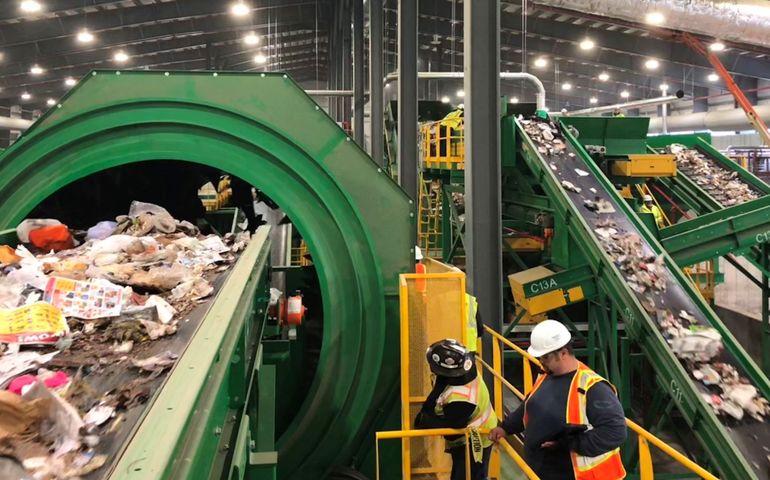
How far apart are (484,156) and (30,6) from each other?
454 inches

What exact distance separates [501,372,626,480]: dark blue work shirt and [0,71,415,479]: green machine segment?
941 mm

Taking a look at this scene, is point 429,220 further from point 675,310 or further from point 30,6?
point 30,6

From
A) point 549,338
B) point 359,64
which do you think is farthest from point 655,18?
point 549,338

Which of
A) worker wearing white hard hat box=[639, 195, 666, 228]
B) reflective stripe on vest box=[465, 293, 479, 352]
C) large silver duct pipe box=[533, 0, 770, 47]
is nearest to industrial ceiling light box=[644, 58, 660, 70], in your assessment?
large silver duct pipe box=[533, 0, 770, 47]

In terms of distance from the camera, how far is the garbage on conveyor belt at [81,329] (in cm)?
109

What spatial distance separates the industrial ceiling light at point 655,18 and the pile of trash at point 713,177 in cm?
180

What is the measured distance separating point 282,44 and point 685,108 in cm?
1509

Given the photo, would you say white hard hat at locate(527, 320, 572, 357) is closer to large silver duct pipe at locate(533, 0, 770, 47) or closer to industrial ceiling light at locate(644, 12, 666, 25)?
large silver duct pipe at locate(533, 0, 770, 47)

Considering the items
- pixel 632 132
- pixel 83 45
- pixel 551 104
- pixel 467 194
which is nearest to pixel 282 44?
pixel 83 45

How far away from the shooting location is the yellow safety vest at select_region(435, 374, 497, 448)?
306 centimetres

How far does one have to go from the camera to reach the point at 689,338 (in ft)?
13.3

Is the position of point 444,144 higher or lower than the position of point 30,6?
lower

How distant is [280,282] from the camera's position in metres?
4.02

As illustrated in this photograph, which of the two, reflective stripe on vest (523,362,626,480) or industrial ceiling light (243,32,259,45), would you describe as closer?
reflective stripe on vest (523,362,626,480)
